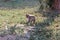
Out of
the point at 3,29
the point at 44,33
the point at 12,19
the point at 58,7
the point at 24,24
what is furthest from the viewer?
the point at 58,7

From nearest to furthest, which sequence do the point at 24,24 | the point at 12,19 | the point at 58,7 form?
the point at 24,24 → the point at 12,19 → the point at 58,7

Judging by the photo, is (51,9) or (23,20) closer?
(23,20)

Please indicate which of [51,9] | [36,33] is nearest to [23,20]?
[36,33]

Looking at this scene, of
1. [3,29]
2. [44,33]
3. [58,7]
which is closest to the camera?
[44,33]

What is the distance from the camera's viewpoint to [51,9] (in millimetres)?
11039

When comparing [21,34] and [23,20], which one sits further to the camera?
[23,20]

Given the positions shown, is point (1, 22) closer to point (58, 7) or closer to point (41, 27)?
point (41, 27)

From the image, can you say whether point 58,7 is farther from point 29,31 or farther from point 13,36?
point 13,36

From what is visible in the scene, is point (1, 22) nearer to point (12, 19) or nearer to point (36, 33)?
point (12, 19)

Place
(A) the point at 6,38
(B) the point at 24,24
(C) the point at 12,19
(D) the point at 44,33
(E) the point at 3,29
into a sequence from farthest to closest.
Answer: (C) the point at 12,19
(B) the point at 24,24
(E) the point at 3,29
(D) the point at 44,33
(A) the point at 6,38

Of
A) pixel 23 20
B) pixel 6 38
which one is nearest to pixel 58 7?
pixel 23 20

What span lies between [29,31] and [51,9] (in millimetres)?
4141

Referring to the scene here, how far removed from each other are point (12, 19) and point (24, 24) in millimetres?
905

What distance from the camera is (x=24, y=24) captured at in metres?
8.08
